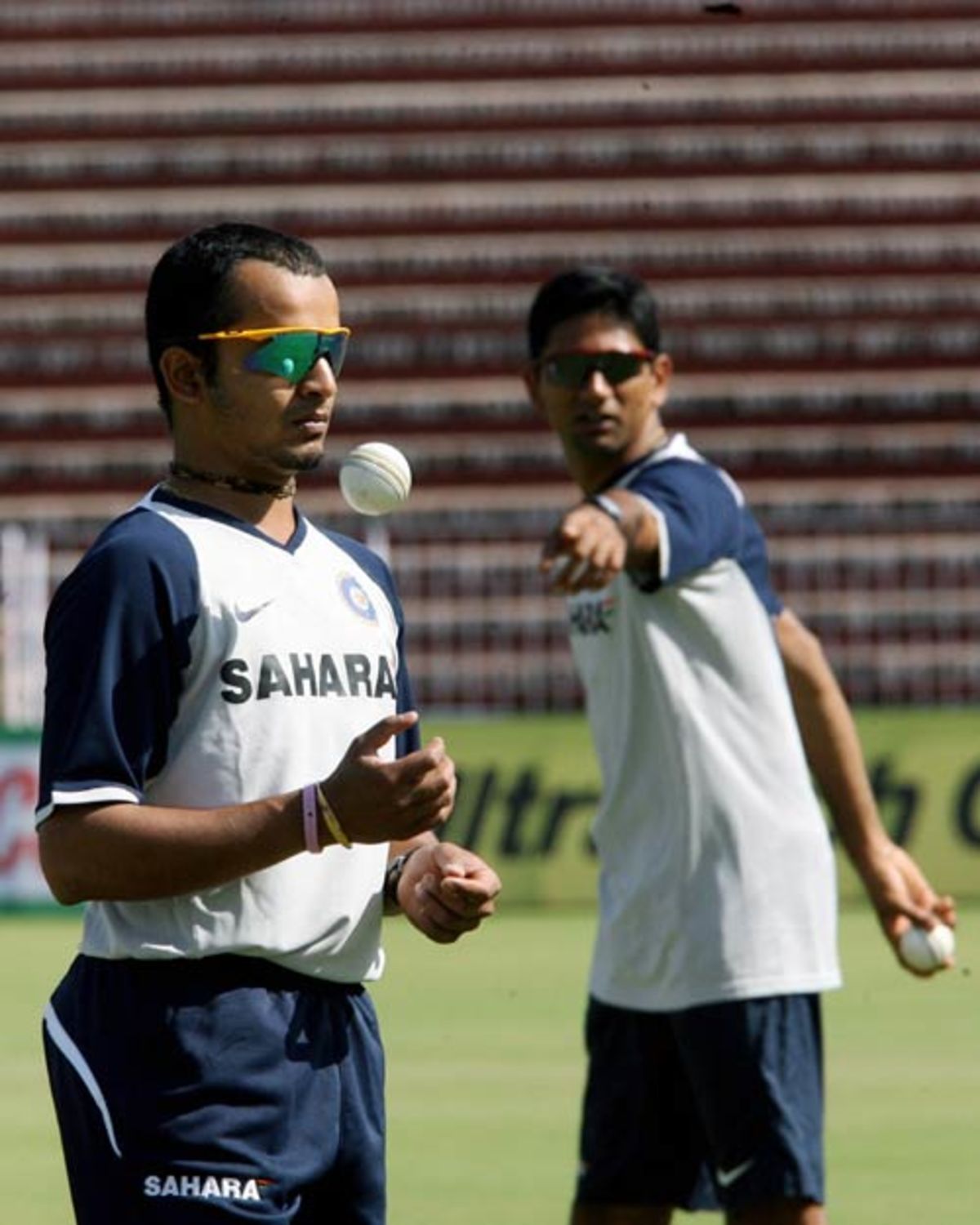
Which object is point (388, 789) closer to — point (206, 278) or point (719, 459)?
point (206, 278)

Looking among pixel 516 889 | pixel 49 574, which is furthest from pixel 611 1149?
pixel 49 574

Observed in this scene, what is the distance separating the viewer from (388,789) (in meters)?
3.60

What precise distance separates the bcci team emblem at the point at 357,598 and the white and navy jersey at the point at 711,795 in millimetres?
1400

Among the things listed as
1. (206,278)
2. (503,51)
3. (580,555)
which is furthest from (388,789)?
(503,51)

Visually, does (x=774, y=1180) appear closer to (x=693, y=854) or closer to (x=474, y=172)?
(x=693, y=854)

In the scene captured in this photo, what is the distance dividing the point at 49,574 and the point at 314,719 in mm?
15503

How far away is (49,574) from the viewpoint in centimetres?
1917

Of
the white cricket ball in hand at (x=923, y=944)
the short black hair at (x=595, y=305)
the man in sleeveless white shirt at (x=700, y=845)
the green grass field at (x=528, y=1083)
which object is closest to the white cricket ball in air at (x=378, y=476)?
the man in sleeveless white shirt at (x=700, y=845)

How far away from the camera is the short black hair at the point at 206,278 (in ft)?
13.0

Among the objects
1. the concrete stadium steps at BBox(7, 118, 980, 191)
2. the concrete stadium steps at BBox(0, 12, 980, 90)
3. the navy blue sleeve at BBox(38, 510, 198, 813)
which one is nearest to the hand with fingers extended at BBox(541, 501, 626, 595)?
the navy blue sleeve at BBox(38, 510, 198, 813)

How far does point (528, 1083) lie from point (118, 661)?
6399mm

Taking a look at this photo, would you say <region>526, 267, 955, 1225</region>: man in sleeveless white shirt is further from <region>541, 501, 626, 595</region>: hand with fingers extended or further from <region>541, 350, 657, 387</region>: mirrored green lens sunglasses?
<region>541, 501, 626, 595</region>: hand with fingers extended

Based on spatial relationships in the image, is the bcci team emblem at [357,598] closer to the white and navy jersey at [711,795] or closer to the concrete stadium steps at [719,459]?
the white and navy jersey at [711,795]

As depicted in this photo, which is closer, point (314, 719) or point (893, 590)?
point (314, 719)
